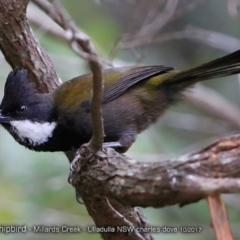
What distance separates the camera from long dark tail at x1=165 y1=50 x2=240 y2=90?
114 inches

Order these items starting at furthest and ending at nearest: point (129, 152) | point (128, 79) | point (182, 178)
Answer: point (129, 152)
point (128, 79)
point (182, 178)

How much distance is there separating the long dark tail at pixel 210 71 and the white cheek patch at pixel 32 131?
81cm

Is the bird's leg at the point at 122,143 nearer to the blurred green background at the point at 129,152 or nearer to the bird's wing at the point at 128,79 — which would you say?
the bird's wing at the point at 128,79

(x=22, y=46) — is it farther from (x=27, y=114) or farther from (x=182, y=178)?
(x=182, y=178)

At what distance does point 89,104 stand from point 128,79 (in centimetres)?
31

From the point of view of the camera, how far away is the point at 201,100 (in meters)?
4.55

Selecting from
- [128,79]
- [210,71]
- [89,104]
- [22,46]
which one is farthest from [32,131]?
[210,71]

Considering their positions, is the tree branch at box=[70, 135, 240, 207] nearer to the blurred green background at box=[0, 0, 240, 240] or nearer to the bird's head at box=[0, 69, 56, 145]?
the bird's head at box=[0, 69, 56, 145]

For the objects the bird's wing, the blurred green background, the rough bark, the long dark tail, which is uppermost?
the rough bark

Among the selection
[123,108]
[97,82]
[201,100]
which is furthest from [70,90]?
[201,100]

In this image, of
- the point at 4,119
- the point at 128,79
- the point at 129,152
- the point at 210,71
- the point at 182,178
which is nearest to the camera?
the point at 182,178

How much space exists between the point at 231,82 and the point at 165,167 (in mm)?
4069

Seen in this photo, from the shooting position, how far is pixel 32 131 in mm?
2992

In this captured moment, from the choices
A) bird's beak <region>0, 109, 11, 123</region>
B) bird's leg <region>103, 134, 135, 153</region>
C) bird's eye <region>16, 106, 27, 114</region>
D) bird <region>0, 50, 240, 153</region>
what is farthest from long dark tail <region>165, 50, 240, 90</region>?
bird's beak <region>0, 109, 11, 123</region>
